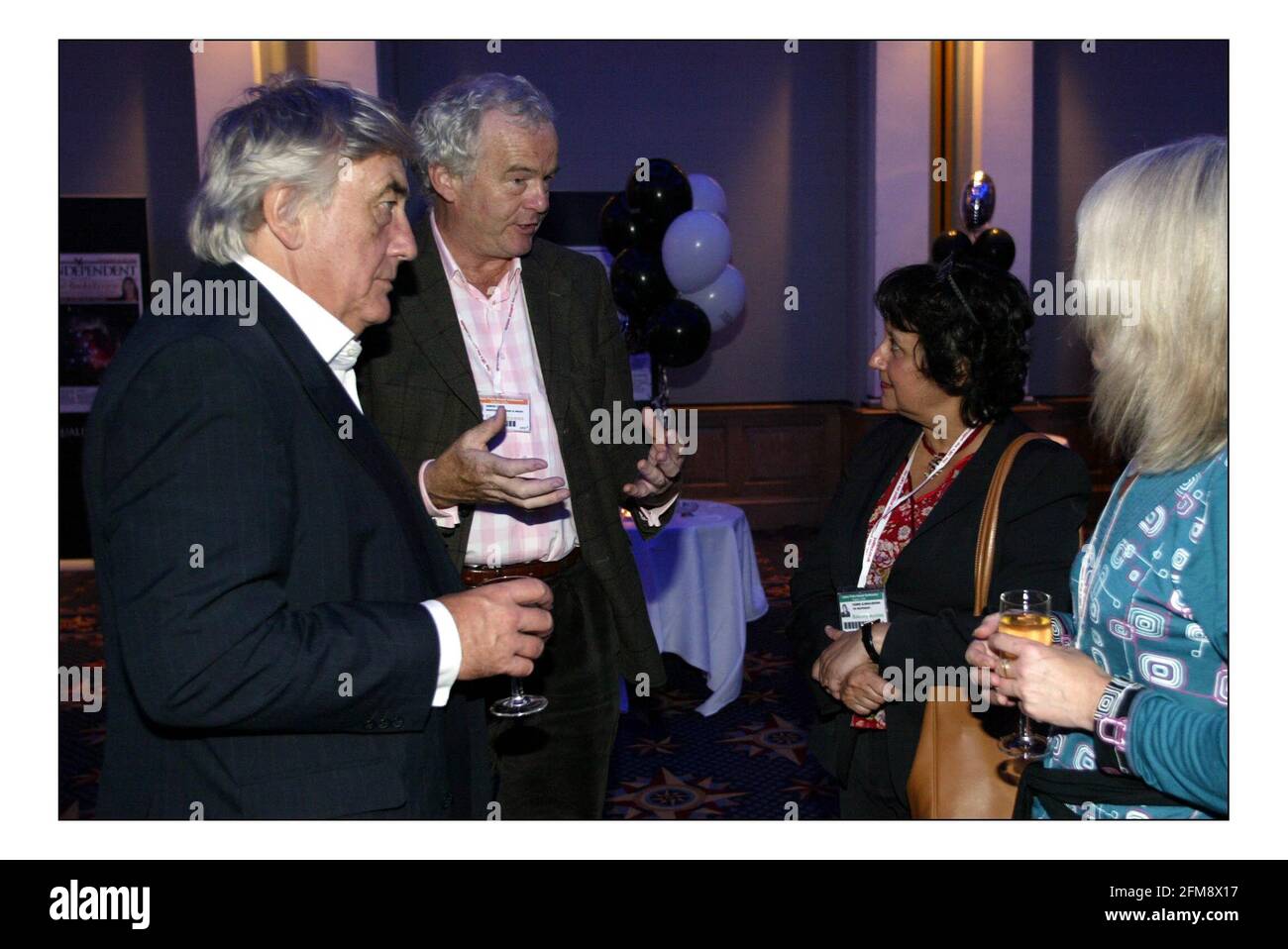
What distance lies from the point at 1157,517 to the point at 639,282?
457 centimetres

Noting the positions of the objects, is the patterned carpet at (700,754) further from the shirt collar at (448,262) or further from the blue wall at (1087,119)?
the blue wall at (1087,119)

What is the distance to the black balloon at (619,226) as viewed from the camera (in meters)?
5.83

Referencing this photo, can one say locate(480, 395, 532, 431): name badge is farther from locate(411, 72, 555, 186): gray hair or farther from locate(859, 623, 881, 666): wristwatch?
locate(859, 623, 881, 666): wristwatch

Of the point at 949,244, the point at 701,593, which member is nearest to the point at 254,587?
the point at 701,593

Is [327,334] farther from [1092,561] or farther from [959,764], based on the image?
[959,764]

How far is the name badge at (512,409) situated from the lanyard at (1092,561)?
116cm

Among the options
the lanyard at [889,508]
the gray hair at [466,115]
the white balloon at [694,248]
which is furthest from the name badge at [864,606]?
the white balloon at [694,248]

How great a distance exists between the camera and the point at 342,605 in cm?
136

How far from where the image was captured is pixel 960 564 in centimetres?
201
